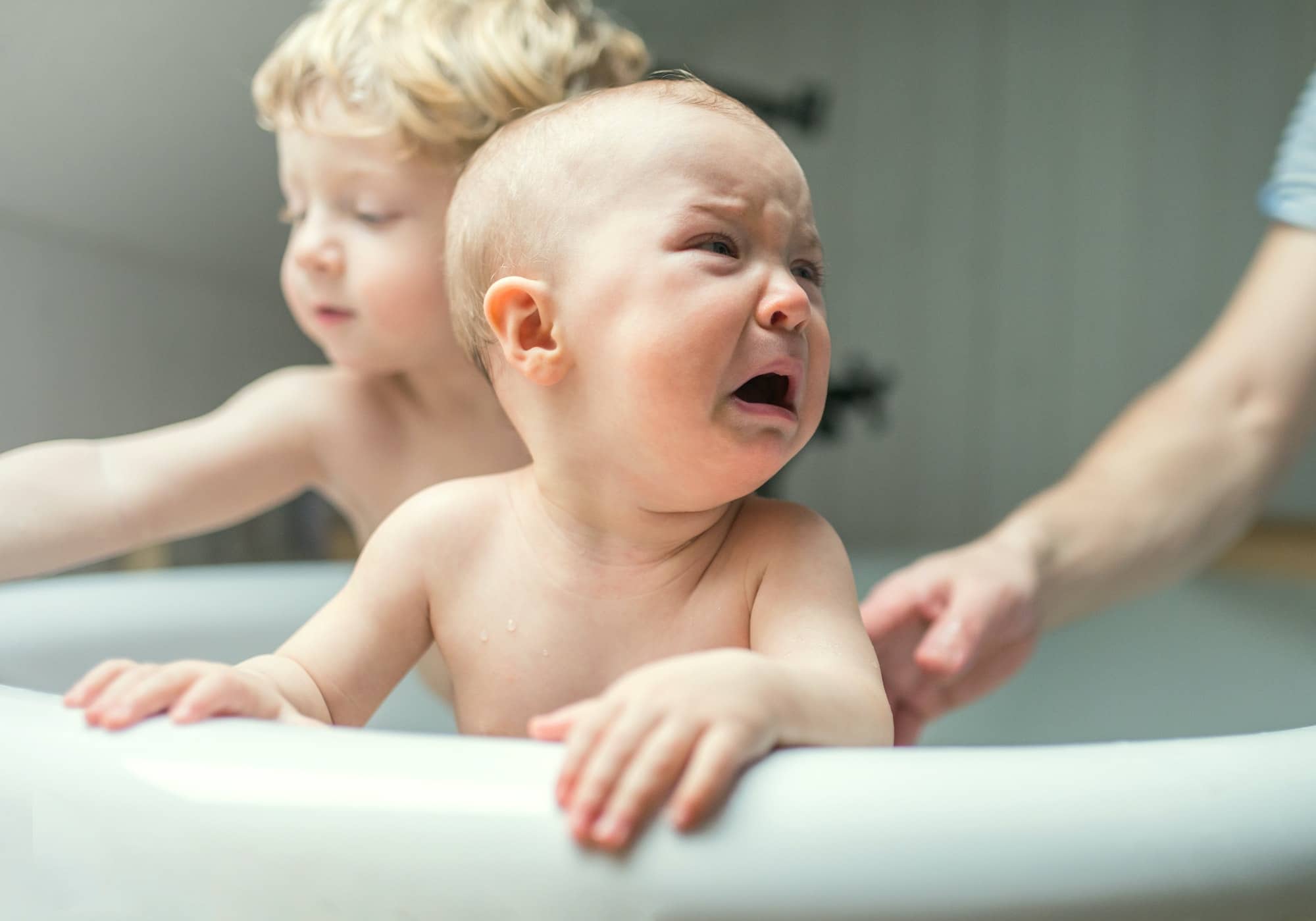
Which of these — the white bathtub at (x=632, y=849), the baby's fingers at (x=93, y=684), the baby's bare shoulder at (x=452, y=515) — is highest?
the white bathtub at (x=632, y=849)

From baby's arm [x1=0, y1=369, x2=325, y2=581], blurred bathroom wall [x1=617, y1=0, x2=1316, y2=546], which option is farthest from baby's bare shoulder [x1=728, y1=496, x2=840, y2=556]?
blurred bathroom wall [x1=617, y1=0, x2=1316, y2=546]

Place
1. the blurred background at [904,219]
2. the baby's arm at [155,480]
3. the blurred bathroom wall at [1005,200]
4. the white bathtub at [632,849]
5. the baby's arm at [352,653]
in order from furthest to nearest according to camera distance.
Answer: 1. the blurred bathroom wall at [1005,200]
2. the blurred background at [904,219]
3. the baby's arm at [155,480]
4. the baby's arm at [352,653]
5. the white bathtub at [632,849]

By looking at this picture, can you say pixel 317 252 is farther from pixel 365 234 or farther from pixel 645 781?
pixel 645 781

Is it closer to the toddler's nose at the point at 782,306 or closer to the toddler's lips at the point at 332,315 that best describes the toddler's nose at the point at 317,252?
the toddler's lips at the point at 332,315

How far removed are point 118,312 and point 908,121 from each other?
1527mm

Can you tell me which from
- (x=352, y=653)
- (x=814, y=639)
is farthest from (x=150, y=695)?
(x=814, y=639)

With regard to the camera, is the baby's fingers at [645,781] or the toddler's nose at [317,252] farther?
the toddler's nose at [317,252]

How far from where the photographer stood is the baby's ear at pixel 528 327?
1.82 ft

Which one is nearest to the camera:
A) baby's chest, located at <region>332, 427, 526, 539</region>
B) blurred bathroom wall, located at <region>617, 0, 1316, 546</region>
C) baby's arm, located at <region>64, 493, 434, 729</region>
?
baby's arm, located at <region>64, 493, 434, 729</region>

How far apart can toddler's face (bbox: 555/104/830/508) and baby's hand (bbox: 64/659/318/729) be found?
204mm

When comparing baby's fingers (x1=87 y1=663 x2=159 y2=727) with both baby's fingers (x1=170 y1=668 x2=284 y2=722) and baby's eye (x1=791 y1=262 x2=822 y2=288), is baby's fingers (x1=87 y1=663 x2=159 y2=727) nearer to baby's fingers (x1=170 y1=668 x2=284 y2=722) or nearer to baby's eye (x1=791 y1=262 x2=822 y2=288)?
baby's fingers (x1=170 y1=668 x2=284 y2=722)

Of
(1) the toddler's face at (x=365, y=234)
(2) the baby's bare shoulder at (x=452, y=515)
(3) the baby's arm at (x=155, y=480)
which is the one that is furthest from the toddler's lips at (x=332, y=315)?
(2) the baby's bare shoulder at (x=452, y=515)

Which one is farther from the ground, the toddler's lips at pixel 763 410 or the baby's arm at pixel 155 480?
the toddler's lips at pixel 763 410

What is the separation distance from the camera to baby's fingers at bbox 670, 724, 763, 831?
34cm
